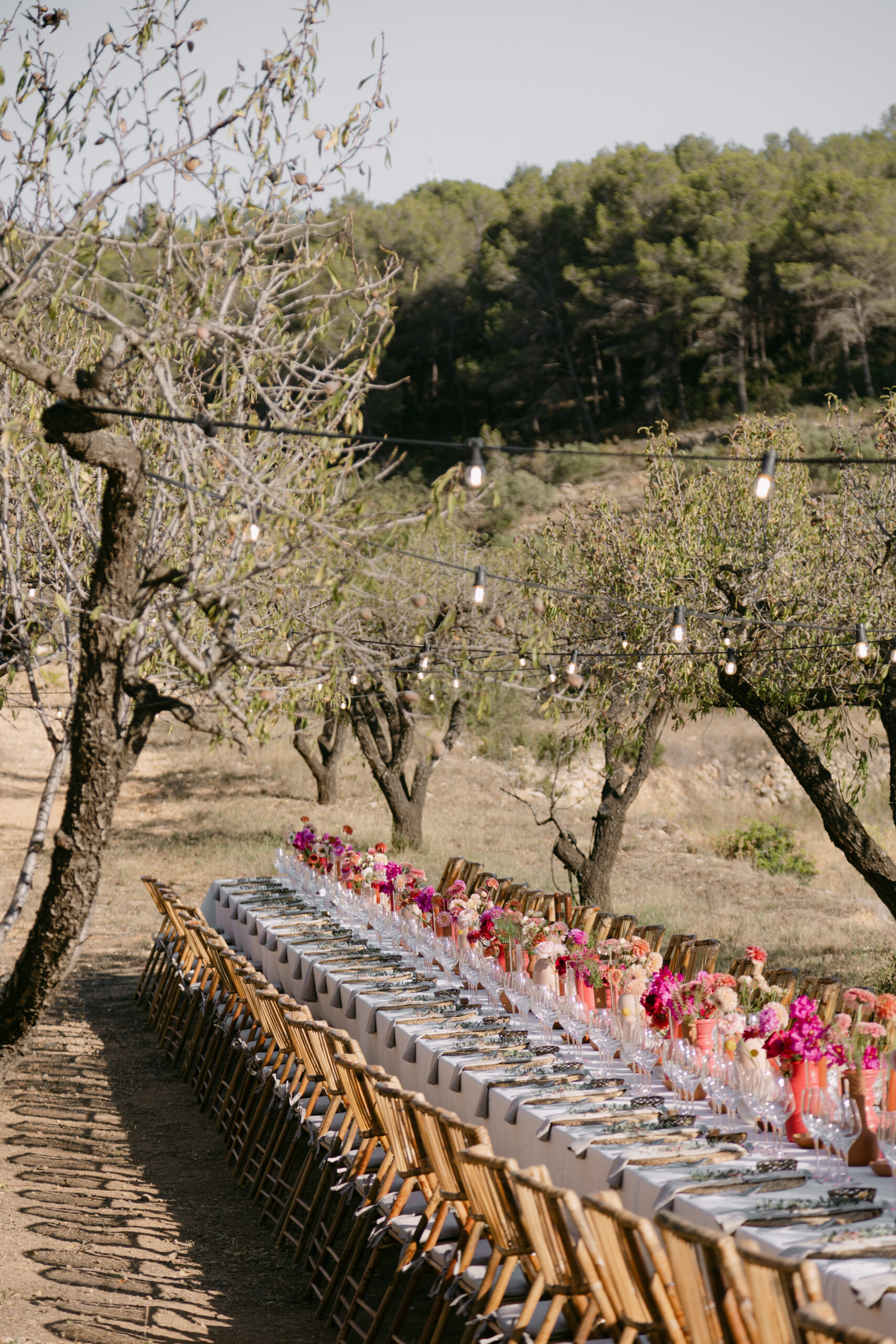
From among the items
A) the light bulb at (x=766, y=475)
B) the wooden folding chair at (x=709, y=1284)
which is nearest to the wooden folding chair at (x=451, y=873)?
the light bulb at (x=766, y=475)

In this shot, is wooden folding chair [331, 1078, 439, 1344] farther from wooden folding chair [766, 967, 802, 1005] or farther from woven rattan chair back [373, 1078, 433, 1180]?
wooden folding chair [766, 967, 802, 1005]

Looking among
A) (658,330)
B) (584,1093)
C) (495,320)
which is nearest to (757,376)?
(658,330)

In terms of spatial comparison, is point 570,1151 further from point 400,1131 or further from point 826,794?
point 826,794

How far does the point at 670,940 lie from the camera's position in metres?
7.59

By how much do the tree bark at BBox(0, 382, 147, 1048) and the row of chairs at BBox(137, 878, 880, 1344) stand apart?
44.2 inches

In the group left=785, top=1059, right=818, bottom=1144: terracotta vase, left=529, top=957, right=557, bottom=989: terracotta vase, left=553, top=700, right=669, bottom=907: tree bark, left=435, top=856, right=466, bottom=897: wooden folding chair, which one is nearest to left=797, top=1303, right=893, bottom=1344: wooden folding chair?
left=785, top=1059, right=818, bottom=1144: terracotta vase

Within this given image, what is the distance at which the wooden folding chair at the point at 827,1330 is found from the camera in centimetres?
201

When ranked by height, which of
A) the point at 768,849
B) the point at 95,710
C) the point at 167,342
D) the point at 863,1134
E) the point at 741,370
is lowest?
the point at 768,849

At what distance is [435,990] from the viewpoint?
5984 millimetres

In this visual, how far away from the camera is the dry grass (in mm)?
11648

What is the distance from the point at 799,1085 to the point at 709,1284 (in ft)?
3.96

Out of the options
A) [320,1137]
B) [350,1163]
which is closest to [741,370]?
[320,1137]

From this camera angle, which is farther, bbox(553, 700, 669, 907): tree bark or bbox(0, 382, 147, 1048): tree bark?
bbox(553, 700, 669, 907): tree bark

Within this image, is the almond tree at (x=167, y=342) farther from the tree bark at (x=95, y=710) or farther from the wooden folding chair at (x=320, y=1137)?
the wooden folding chair at (x=320, y=1137)
